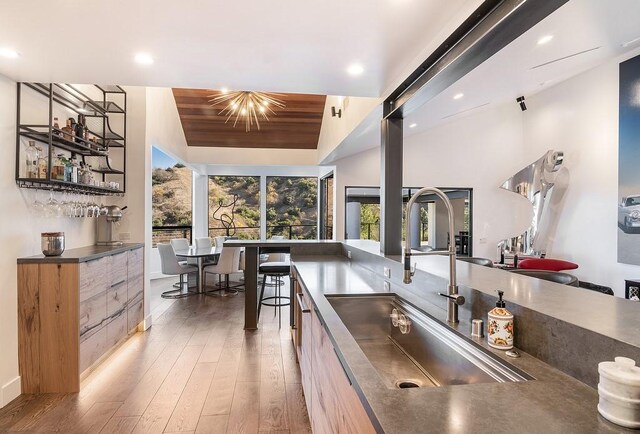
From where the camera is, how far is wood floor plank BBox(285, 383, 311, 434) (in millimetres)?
2258

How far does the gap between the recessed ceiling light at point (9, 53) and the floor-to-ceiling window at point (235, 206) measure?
6.81 meters

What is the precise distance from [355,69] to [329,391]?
7.17 ft

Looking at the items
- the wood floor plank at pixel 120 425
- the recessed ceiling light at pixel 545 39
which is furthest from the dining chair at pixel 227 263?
the recessed ceiling light at pixel 545 39

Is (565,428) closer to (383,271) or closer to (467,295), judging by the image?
(467,295)

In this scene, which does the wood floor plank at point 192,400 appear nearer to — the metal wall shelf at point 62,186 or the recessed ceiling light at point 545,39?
the metal wall shelf at point 62,186

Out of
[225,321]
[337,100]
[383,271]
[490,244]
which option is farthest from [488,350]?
[490,244]

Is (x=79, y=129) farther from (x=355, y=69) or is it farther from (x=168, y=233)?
(x=168, y=233)

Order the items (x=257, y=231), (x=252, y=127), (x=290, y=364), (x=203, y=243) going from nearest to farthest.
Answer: (x=290, y=364), (x=252, y=127), (x=203, y=243), (x=257, y=231)

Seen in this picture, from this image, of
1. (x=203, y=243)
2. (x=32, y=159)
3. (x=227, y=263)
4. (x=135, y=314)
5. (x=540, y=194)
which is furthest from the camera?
(x=203, y=243)

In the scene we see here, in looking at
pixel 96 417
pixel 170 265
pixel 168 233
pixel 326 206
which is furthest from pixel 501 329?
pixel 168 233

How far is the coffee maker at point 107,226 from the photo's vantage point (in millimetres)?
3796

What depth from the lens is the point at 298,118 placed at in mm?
6590

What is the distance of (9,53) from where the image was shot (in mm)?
2285

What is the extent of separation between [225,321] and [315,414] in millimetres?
2907
